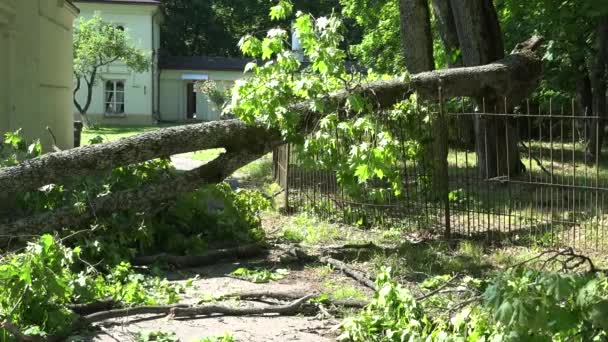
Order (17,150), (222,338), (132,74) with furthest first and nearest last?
(132,74) < (17,150) < (222,338)

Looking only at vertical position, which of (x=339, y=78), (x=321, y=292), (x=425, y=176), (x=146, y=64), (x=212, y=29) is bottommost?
Result: (x=321, y=292)

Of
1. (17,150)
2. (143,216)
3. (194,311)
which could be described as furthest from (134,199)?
(194,311)

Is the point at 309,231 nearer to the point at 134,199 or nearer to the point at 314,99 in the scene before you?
the point at 314,99

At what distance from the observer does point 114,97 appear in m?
42.3

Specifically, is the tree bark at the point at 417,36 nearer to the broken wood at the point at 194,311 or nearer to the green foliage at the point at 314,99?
the green foliage at the point at 314,99

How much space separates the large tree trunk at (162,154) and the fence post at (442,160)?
51cm

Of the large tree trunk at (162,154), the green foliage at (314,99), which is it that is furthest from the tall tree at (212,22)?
the green foliage at (314,99)

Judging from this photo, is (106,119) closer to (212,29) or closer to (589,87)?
(212,29)

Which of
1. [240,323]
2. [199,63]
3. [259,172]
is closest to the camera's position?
[240,323]

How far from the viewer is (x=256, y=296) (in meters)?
6.41

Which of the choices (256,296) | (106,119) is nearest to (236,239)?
(256,296)

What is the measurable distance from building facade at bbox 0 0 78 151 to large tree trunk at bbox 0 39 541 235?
8.15 feet

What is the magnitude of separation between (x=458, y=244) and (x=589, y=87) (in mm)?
15626

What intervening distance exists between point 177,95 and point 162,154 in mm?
38759
